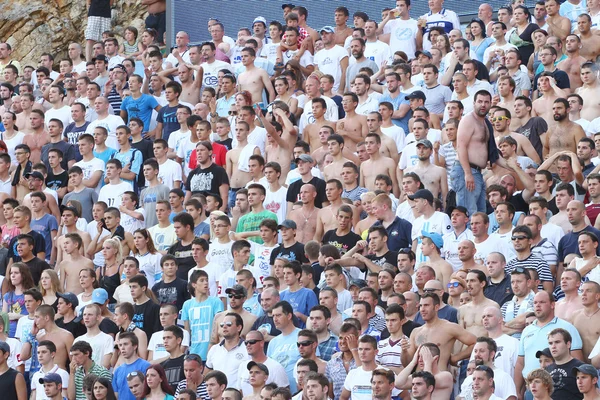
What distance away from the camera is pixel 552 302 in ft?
42.7

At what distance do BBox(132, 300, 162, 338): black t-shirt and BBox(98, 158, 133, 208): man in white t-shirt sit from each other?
3187mm

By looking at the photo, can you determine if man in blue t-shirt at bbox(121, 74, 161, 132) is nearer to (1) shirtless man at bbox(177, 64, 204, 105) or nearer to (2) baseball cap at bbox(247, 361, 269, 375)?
(1) shirtless man at bbox(177, 64, 204, 105)

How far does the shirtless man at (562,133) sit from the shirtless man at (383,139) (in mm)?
Answer: 1880

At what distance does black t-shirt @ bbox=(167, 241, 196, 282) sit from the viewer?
1633 centimetres

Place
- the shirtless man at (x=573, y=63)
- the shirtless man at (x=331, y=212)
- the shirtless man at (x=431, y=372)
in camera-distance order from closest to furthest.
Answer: the shirtless man at (x=431, y=372), the shirtless man at (x=331, y=212), the shirtless man at (x=573, y=63)

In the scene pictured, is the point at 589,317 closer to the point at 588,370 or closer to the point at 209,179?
the point at 588,370

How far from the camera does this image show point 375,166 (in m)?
17.3

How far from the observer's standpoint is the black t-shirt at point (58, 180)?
62.8 feet

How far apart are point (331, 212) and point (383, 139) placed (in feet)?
6.35

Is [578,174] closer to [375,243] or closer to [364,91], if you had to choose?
[375,243]

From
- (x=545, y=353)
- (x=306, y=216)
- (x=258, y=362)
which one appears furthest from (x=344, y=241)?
(x=545, y=353)

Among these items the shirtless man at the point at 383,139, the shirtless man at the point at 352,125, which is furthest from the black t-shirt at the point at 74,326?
the shirtless man at the point at 352,125

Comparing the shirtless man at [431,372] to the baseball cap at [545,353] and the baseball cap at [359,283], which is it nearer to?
the baseball cap at [545,353]

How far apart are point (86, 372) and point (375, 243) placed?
335 cm
